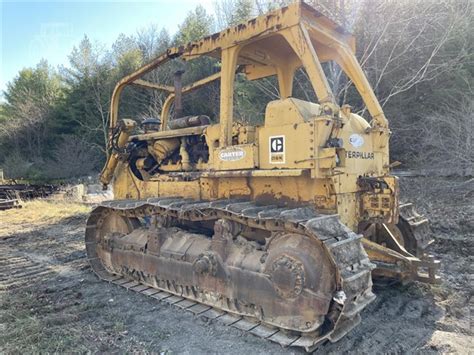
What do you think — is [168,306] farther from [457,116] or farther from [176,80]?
[457,116]

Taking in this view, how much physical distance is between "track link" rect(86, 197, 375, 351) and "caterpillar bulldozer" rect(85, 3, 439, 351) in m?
0.02

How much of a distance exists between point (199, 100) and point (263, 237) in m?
16.6

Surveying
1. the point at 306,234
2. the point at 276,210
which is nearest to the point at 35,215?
the point at 276,210

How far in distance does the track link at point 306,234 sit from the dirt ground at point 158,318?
0.14 m

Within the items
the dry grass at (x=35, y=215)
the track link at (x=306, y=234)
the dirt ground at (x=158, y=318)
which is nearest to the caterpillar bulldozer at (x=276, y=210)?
the track link at (x=306, y=234)

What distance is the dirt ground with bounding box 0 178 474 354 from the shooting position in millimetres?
3605

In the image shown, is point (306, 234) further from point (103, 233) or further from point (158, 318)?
point (103, 233)

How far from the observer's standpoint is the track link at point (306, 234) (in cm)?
323

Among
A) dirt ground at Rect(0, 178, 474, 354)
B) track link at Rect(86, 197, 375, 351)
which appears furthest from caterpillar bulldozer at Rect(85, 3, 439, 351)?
dirt ground at Rect(0, 178, 474, 354)

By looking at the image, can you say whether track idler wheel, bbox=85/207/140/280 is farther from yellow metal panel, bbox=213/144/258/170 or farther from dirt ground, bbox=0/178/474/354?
yellow metal panel, bbox=213/144/258/170

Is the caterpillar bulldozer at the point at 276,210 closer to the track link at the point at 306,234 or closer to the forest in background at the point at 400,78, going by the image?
the track link at the point at 306,234

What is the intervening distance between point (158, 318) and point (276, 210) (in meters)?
2.00

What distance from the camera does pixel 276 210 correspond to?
12.8 ft

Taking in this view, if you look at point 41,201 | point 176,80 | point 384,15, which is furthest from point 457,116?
point 41,201
